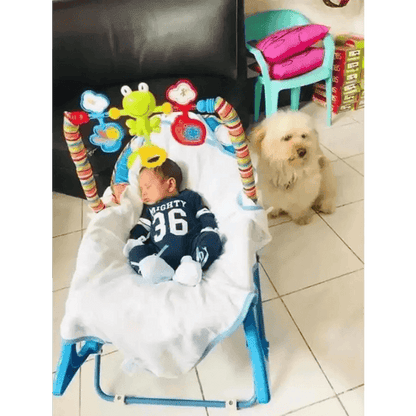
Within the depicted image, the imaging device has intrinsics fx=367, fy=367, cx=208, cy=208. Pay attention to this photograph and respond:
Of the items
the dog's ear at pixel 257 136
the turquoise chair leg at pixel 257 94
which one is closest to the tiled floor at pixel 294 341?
the dog's ear at pixel 257 136

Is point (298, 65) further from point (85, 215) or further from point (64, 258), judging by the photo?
point (64, 258)

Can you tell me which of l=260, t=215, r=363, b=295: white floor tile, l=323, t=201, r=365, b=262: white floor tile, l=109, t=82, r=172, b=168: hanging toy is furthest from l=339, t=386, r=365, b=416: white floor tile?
l=109, t=82, r=172, b=168: hanging toy

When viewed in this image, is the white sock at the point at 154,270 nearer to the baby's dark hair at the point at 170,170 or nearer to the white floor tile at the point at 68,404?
the baby's dark hair at the point at 170,170

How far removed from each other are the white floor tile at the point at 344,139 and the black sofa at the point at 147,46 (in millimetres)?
605

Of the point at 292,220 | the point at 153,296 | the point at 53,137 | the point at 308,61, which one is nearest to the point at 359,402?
the point at 153,296

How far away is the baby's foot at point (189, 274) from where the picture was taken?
1.11m

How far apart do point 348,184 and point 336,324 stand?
98cm

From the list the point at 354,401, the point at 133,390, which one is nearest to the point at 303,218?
the point at 354,401

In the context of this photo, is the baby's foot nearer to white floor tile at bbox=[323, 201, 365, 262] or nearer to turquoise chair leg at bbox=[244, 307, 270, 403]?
turquoise chair leg at bbox=[244, 307, 270, 403]

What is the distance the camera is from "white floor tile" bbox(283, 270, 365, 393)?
1.31 metres

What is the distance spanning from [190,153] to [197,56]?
1197mm

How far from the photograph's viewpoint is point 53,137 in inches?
80.1

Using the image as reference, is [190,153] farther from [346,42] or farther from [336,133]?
[346,42]

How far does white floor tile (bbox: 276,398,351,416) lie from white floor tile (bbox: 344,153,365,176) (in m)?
1.43
